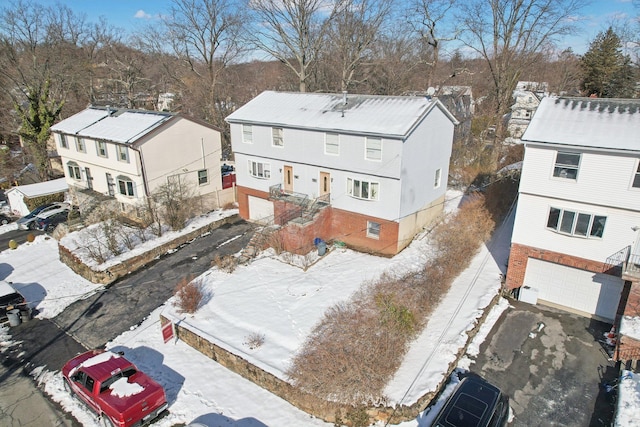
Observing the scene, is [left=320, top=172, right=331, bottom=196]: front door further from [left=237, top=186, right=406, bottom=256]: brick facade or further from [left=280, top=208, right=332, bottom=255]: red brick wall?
[left=280, top=208, right=332, bottom=255]: red brick wall

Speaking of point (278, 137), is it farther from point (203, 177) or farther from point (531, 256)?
point (531, 256)

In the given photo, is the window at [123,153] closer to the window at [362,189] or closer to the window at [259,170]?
the window at [259,170]

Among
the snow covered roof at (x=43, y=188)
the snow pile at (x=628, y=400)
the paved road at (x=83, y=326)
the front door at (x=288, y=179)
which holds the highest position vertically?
the front door at (x=288, y=179)

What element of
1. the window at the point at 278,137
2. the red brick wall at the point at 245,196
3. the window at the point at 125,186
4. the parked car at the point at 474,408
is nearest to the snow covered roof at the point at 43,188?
the window at the point at 125,186

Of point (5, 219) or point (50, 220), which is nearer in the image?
point (50, 220)

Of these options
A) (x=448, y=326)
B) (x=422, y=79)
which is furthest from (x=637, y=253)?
(x=422, y=79)

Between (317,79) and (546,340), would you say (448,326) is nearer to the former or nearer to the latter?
(546,340)

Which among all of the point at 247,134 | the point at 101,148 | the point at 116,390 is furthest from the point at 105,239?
the point at 116,390
